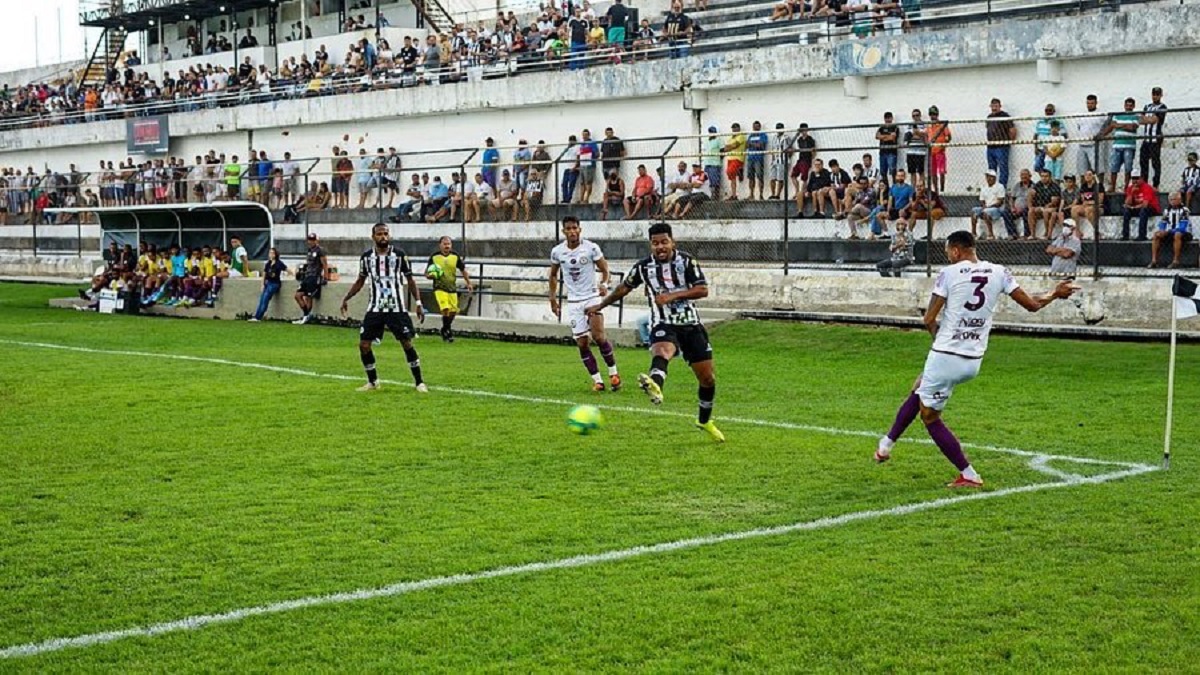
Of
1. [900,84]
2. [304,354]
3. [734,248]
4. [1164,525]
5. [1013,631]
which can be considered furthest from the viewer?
[900,84]

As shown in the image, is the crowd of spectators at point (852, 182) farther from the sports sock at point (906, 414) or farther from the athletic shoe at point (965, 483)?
the athletic shoe at point (965, 483)

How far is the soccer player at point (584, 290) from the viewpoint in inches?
709

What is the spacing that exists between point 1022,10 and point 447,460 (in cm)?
1974

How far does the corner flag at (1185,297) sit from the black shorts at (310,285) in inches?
854

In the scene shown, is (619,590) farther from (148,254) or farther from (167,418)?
(148,254)

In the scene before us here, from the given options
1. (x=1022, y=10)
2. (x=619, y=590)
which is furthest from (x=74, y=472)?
(x=1022, y=10)

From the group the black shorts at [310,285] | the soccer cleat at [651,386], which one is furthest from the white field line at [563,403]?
the black shorts at [310,285]

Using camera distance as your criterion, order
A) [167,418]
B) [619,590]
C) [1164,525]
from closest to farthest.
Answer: [619,590] → [1164,525] → [167,418]

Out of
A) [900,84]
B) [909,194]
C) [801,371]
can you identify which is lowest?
[801,371]

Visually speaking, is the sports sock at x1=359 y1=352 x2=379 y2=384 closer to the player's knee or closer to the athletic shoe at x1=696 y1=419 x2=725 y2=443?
the athletic shoe at x1=696 y1=419 x2=725 y2=443

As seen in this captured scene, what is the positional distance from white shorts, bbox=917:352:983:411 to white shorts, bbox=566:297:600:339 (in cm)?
770

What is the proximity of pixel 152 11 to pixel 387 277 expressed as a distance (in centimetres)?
4926

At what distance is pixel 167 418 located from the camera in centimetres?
1564

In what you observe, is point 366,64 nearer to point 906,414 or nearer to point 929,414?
point 906,414
